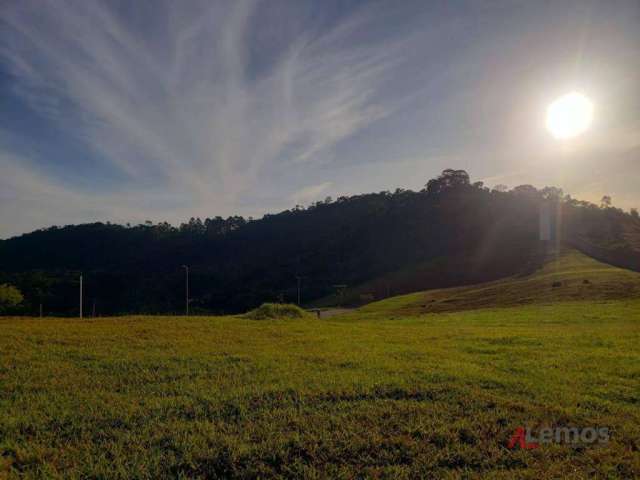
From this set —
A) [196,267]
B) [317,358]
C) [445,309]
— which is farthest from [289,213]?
[317,358]

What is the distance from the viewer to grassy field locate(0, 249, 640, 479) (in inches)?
204

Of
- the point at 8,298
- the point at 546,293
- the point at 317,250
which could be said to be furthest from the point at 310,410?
the point at 317,250

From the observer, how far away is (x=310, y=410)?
6.82 meters

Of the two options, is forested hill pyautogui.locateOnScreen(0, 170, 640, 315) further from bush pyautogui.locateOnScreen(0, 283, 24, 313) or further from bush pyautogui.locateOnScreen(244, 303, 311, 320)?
bush pyautogui.locateOnScreen(244, 303, 311, 320)

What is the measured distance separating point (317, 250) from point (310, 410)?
115 metres

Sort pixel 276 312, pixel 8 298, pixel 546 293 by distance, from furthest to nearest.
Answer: pixel 8 298 < pixel 546 293 < pixel 276 312

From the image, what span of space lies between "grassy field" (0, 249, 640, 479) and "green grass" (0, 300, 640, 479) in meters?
0.03

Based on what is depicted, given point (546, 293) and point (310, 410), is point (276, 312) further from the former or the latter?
point (546, 293)

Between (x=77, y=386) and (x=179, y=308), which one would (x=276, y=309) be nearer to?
(x=77, y=386)

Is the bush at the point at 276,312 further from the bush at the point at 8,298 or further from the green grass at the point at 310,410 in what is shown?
the bush at the point at 8,298

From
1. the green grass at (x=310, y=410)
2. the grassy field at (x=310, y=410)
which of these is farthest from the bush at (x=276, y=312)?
the green grass at (x=310, y=410)

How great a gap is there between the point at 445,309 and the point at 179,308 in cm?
7113

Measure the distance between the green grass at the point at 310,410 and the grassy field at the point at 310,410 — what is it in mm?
27

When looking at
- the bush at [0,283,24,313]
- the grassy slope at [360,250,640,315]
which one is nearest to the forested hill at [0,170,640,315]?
the bush at [0,283,24,313]
